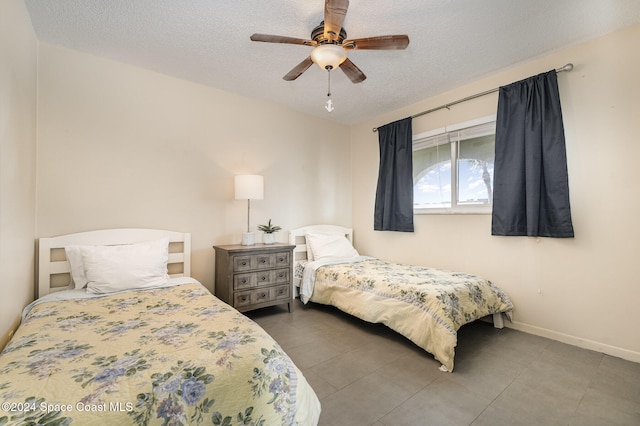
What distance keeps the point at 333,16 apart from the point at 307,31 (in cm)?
58

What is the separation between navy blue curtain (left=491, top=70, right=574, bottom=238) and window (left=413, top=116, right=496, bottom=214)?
184 millimetres

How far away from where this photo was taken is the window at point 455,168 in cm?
286

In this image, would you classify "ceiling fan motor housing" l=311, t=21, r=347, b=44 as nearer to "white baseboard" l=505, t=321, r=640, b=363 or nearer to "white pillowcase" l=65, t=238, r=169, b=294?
"white pillowcase" l=65, t=238, r=169, b=294

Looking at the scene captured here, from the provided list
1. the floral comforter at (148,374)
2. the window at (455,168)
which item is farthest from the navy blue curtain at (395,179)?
the floral comforter at (148,374)

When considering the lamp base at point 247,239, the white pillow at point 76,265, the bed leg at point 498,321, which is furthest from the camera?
the lamp base at point 247,239

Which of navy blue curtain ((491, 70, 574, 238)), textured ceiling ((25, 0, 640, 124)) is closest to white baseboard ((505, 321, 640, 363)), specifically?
navy blue curtain ((491, 70, 574, 238))

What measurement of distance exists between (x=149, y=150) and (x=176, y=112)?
49 centimetres

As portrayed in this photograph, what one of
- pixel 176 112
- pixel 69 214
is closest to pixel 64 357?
pixel 69 214

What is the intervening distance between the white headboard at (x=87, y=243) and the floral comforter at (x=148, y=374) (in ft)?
2.89

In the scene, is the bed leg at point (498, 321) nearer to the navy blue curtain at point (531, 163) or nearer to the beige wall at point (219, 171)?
the beige wall at point (219, 171)

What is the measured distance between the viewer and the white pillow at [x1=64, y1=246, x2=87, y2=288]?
2.12 metres

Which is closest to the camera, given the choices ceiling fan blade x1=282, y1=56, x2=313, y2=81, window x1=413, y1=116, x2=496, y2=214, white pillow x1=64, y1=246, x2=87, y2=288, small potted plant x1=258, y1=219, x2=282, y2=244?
ceiling fan blade x1=282, y1=56, x2=313, y2=81

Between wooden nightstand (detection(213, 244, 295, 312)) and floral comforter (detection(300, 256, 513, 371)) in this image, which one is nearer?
floral comforter (detection(300, 256, 513, 371))

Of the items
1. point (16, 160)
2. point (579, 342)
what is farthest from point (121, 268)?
point (579, 342)
